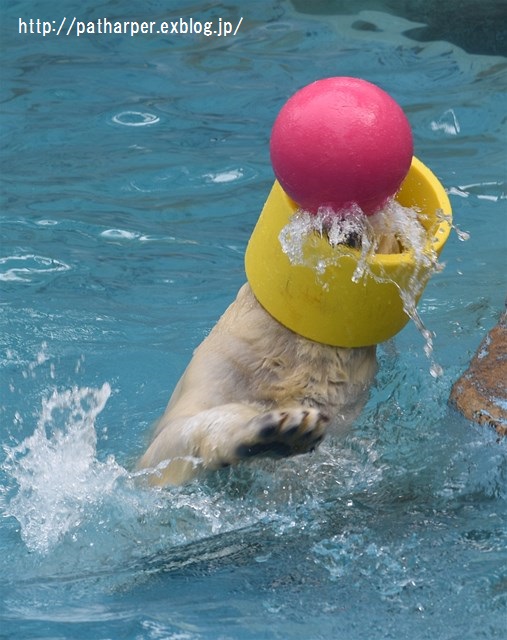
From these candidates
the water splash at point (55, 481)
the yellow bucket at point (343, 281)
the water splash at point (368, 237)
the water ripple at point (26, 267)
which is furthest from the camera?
the water ripple at point (26, 267)

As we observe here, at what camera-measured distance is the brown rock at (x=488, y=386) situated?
3.50 metres

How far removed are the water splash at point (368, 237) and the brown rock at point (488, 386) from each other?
0.55m

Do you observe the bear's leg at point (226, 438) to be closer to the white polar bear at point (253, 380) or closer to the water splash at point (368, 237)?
the white polar bear at point (253, 380)

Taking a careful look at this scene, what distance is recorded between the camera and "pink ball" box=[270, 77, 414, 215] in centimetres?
273

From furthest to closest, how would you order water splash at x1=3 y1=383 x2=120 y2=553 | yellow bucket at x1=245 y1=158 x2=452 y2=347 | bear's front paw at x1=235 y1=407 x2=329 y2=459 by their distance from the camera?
water splash at x1=3 y1=383 x2=120 y2=553, yellow bucket at x1=245 y1=158 x2=452 y2=347, bear's front paw at x1=235 y1=407 x2=329 y2=459

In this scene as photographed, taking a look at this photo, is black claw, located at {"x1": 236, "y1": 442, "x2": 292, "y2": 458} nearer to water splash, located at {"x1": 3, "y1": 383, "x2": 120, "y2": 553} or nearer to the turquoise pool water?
the turquoise pool water

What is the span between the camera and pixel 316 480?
3.38 meters

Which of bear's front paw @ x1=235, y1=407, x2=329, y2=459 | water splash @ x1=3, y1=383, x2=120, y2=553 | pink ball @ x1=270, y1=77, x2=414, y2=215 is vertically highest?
pink ball @ x1=270, y1=77, x2=414, y2=215

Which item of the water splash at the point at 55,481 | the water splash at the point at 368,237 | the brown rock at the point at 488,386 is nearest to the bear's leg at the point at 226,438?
the water splash at the point at 55,481

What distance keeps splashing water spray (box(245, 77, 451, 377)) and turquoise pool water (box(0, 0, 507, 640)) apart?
48cm

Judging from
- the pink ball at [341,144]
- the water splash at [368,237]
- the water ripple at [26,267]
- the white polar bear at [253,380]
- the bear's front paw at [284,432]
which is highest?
the pink ball at [341,144]

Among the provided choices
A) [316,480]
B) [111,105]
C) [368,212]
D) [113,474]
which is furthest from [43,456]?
[111,105]

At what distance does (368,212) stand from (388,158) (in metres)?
0.21

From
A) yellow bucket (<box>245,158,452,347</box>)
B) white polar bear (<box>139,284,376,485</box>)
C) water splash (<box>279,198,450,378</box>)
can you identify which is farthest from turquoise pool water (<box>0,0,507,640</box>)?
water splash (<box>279,198,450,378</box>)
